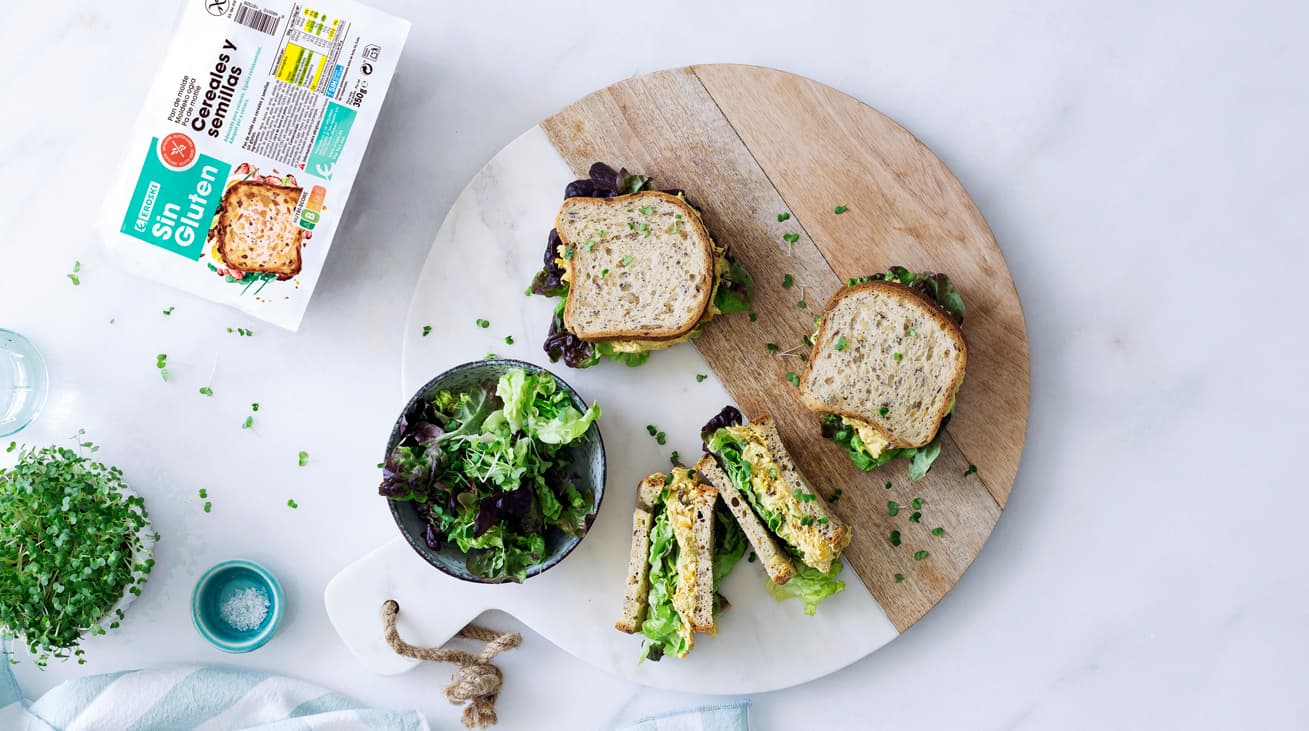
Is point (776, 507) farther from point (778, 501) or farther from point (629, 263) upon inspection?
point (629, 263)

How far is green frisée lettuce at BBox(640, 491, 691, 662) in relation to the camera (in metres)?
3.05

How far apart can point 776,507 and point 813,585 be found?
298mm

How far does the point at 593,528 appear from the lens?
3.20 meters

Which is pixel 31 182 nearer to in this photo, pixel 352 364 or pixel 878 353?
pixel 352 364

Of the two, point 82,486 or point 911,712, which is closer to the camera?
point 82,486

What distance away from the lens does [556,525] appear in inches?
119

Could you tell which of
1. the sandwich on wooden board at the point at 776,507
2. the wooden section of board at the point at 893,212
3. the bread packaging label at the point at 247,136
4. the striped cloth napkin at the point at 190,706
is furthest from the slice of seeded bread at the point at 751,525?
the bread packaging label at the point at 247,136

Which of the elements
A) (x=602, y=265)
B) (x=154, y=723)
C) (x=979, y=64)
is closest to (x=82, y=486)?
(x=154, y=723)

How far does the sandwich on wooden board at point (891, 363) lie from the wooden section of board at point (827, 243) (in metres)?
0.13

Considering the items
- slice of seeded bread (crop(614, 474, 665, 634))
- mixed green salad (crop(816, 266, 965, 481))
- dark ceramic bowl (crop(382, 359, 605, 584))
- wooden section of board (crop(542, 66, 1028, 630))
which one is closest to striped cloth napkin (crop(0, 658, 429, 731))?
dark ceramic bowl (crop(382, 359, 605, 584))

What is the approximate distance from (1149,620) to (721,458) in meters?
1.61

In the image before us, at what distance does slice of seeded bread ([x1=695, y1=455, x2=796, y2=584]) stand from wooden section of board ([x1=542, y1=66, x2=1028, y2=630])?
0.75 feet

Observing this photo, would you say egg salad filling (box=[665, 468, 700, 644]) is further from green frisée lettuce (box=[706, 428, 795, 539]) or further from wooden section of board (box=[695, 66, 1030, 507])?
wooden section of board (box=[695, 66, 1030, 507])

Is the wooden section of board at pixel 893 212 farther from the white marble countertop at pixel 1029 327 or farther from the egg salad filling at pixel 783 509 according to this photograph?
the egg salad filling at pixel 783 509
